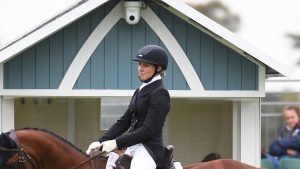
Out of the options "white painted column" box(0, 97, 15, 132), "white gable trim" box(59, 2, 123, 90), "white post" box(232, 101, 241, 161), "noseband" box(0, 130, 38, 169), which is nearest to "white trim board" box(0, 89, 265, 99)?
"white gable trim" box(59, 2, 123, 90)

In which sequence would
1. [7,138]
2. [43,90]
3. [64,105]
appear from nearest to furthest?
[7,138] → [43,90] → [64,105]

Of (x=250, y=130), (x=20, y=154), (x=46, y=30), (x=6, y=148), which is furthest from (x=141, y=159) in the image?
(x=250, y=130)

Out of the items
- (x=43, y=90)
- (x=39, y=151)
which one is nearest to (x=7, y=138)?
(x=39, y=151)

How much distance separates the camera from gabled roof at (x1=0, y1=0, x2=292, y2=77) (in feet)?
35.1

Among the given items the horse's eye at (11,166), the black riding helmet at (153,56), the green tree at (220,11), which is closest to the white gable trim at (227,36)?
the black riding helmet at (153,56)

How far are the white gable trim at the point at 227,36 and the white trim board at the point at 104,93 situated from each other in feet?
1.53

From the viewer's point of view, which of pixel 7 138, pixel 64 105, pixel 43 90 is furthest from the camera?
pixel 64 105

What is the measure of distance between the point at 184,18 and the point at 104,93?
1421 millimetres

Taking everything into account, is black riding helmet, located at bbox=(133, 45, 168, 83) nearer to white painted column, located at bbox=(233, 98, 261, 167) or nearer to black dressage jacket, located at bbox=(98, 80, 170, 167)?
black dressage jacket, located at bbox=(98, 80, 170, 167)

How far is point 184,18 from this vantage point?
36.8 feet

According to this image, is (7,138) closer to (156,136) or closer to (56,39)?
(156,136)

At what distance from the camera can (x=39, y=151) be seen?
682 centimetres

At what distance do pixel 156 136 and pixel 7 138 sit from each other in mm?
1209

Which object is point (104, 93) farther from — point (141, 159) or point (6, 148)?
point (6, 148)
